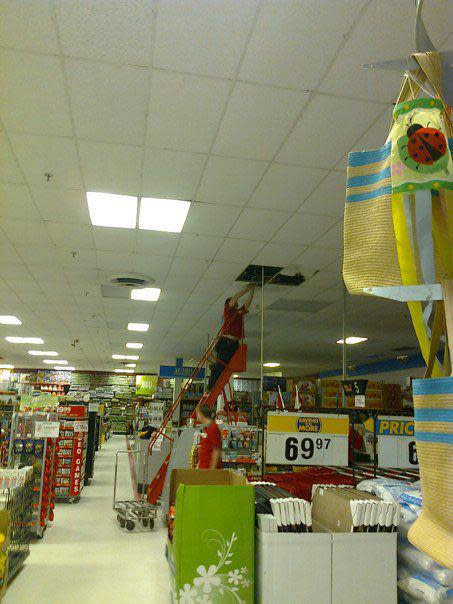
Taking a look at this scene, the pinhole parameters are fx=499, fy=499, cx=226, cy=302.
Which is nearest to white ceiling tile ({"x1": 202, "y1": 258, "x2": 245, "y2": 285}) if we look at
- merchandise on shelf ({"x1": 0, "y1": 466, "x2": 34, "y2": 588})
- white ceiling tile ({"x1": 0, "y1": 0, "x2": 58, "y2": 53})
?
merchandise on shelf ({"x1": 0, "y1": 466, "x2": 34, "y2": 588})

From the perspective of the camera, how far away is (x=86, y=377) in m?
29.8

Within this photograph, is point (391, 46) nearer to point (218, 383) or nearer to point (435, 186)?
point (435, 186)

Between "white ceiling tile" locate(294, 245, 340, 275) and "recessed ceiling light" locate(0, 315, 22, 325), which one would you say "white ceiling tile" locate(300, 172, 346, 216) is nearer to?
"white ceiling tile" locate(294, 245, 340, 275)

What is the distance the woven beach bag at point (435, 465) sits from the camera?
869 mm

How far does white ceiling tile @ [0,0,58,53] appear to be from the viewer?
271cm

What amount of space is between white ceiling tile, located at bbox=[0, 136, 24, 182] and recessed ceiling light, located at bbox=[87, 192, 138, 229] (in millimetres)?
697

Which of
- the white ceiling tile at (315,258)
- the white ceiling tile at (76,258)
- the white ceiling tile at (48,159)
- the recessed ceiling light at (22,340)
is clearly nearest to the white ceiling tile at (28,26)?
the white ceiling tile at (48,159)

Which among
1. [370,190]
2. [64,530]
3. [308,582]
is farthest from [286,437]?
[64,530]

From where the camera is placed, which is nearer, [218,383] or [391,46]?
[391,46]

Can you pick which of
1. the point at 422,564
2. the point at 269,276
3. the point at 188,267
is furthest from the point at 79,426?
the point at 422,564

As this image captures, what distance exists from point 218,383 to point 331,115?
194 inches

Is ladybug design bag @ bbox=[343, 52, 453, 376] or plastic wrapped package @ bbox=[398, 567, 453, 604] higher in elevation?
ladybug design bag @ bbox=[343, 52, 453, 376]

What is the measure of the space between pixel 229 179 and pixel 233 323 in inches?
139

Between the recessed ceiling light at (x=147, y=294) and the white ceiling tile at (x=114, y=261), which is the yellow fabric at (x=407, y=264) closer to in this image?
the white ceiling tile at (x=114, y=261)
